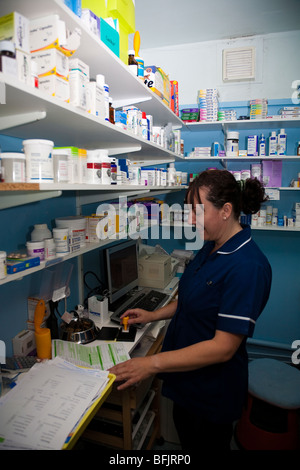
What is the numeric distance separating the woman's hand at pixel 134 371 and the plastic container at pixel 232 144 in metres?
2.47

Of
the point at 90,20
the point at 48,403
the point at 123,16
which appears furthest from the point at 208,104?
the point at 48,403

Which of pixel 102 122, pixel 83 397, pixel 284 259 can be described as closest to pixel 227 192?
pixel 102 122

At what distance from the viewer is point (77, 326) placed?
1799mm

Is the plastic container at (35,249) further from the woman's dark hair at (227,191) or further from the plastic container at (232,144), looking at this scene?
the plastic container at (232,144)

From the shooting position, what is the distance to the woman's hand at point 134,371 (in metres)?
1.32

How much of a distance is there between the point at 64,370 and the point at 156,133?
1.82 m

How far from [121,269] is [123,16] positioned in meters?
1.63

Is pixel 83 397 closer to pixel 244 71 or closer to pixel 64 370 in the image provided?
pixel 64 370


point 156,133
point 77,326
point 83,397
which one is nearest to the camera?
point 83,397

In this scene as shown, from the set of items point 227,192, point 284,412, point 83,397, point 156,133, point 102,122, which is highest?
point 156,133

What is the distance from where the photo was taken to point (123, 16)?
1.61 m

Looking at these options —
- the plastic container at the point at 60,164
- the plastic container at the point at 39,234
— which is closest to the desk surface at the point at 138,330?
the plastic container at the point at 39,234

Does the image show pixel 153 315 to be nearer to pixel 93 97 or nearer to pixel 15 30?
pixel 93 97

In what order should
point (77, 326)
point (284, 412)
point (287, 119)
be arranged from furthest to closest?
1. point (287, 119)
2. point (284, 412)
3. point (77, 326)
